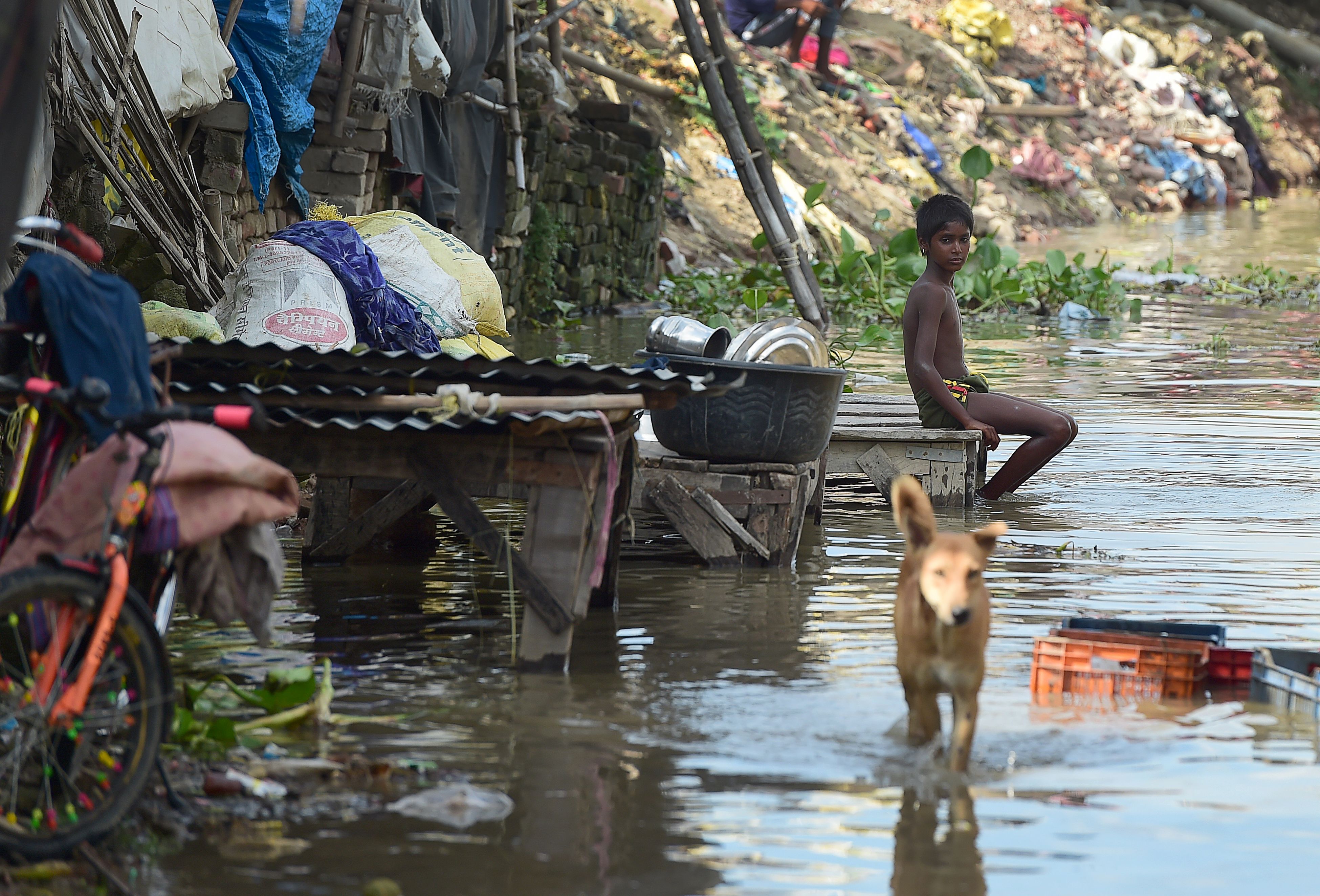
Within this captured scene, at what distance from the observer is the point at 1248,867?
3.52m

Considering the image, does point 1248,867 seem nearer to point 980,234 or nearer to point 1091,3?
point 980,234

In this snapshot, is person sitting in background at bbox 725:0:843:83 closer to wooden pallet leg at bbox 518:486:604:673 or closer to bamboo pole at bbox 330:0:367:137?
bamboo pole at bbox 330:0:367:137

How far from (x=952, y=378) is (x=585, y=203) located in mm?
9541

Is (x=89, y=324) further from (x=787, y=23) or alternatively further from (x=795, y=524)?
(x=787, y=23)

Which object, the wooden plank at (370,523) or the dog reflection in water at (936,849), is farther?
the wooden plank at (370,523)

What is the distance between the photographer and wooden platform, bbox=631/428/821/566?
6.29 meters

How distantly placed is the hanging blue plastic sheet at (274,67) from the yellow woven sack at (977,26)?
89.3 ft

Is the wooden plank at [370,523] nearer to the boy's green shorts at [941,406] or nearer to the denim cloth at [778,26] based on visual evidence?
the boy's green shorts at [941,406]

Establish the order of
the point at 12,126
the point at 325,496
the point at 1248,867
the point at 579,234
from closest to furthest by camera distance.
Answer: the point at 12,126 < the point at 1248,867 < the point at 325,496 < the point at 579,234

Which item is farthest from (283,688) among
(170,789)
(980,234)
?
(980,234)

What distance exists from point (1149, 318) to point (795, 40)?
1261 cm

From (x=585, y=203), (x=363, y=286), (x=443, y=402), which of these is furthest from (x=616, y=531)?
(x=585, y=203)

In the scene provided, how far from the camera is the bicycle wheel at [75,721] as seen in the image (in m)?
3.25

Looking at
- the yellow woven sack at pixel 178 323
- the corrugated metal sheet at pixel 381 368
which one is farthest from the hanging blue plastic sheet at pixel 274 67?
the corrugated metal sheet at pixel 381 368
